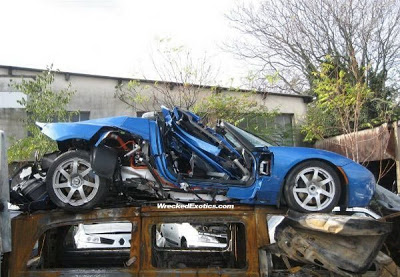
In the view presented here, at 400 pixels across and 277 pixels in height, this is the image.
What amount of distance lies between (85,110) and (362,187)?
13.4m

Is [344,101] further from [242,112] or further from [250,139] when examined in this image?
[250,139]

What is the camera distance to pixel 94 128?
4211 mm

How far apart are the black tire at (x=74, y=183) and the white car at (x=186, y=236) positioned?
84.9 inches

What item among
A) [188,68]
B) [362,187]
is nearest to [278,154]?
[362,187]

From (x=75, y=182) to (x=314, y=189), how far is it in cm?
234

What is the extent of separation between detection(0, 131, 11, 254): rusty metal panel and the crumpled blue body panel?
67 centimetres

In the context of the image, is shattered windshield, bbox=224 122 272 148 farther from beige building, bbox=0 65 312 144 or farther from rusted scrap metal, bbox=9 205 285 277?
beige building, bbox=0 65 312 144

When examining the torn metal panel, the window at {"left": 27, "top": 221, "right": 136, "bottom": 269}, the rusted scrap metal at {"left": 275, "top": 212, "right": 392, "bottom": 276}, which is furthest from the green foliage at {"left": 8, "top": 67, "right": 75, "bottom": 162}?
the rusted scrap metal at {"left": 275, "top": 212, "right": 392, "bottom": 276}

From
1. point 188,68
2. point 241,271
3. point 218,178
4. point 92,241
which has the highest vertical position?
point 188,68

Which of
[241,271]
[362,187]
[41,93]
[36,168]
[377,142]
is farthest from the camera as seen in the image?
[377,142]

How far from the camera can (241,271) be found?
11.4 ft

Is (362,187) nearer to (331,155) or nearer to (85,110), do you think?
(331,155)

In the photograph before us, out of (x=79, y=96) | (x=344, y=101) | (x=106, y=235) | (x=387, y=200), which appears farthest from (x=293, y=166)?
(x=79, y=96)
